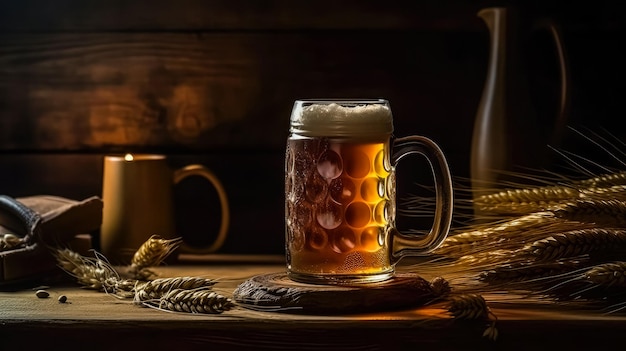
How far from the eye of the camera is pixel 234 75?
160cm

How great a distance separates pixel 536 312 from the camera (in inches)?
43.5

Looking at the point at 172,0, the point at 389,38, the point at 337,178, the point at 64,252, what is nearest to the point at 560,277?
the point at 337,178

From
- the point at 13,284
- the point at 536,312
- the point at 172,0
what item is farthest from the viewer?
the point at 172,0

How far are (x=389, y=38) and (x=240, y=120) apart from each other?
11.7 inches

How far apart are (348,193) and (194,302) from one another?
0.76 feet

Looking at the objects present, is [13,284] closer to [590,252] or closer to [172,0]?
[172,0]

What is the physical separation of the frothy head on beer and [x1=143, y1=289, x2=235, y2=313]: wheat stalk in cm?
23

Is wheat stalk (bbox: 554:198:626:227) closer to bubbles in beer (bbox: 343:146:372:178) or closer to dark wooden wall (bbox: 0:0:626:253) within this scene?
bubbles in beer (bbox: 343:146:372:178)

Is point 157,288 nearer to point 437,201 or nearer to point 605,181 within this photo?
point 437,201

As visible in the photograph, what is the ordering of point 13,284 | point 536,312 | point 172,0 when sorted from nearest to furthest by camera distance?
point 536,312, point 13,284, point 172,0

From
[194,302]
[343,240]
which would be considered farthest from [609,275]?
Answer: [194,302]

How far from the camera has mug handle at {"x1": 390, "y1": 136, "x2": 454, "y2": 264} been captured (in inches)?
45.5

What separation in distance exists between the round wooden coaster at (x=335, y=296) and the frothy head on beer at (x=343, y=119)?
188 mm

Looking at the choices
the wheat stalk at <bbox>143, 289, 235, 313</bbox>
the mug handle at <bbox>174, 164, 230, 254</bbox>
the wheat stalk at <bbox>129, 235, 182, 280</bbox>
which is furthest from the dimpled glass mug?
the mug handle at <bbox>174, 164, 230, 254</bbox>
